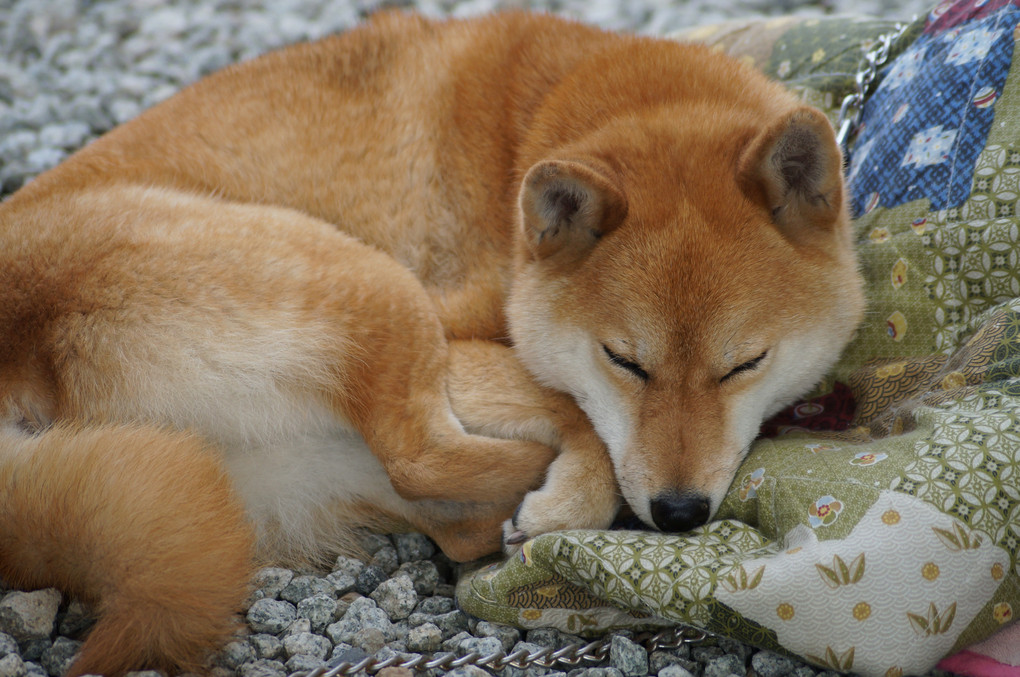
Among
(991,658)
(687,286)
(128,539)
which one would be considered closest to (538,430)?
(687,286)

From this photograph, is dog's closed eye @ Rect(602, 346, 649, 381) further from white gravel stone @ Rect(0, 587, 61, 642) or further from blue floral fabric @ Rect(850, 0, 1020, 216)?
white gravel stone @ Rect(0, 587, 61, 642)

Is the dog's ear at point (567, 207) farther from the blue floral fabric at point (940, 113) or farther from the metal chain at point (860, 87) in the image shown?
the metal chain at point (860, 87)

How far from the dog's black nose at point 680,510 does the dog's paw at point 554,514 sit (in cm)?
26

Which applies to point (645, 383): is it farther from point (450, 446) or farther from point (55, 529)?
point (55, 529)

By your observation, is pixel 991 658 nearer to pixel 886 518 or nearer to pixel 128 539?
pixel 886 518

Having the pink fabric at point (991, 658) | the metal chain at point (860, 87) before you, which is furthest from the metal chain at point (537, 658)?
the metal chain at point (860, 87)

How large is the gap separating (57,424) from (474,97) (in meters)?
1.80

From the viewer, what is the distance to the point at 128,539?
1.92 meters

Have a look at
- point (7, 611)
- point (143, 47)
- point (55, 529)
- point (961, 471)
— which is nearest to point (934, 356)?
point (961, 471)

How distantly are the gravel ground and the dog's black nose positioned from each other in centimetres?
32

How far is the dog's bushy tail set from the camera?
6.07 feet

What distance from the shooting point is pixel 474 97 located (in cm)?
306

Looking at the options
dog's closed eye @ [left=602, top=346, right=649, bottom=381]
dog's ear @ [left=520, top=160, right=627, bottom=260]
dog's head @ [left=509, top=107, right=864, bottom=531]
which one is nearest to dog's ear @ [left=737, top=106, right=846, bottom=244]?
dog's head @ [left=509, top=107, right=864, bottom=531]

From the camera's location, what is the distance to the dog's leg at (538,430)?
2.45 meters
